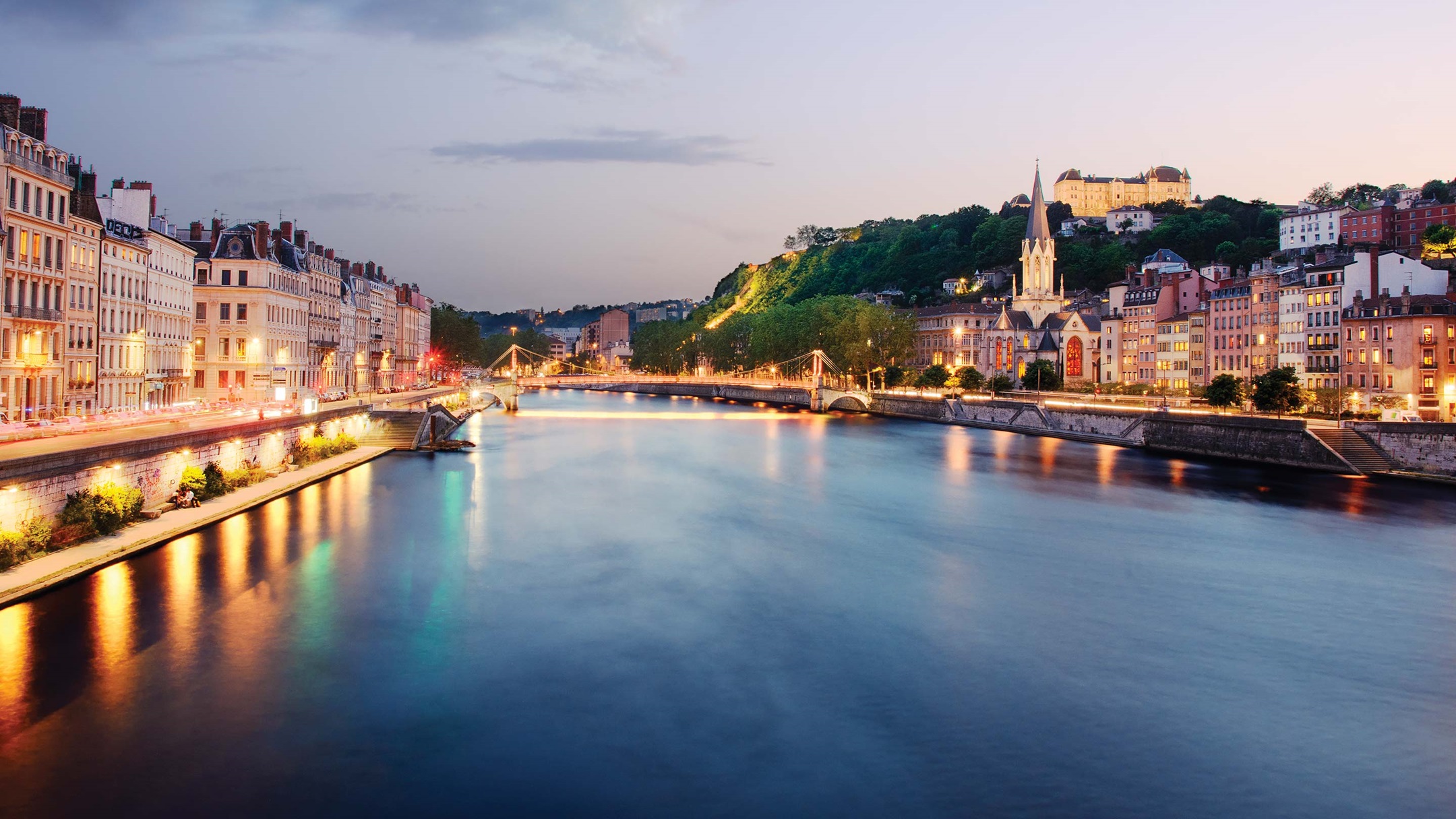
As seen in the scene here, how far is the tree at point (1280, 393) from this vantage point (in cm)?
4597

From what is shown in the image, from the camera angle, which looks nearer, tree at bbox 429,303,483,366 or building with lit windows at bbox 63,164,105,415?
building with lit windows at bbox 63,164,105,415

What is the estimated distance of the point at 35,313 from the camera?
3127cm

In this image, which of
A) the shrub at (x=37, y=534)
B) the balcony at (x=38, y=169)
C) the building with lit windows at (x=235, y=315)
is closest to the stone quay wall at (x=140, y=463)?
the shrub at (x=37, y=534)

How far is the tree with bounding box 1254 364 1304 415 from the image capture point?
1810 inches

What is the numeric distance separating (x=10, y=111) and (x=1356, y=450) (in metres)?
45.2

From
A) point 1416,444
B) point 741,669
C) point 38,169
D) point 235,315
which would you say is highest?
point 38,169

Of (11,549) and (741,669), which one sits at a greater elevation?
(11,549)

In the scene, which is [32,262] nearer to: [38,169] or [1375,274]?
[38,169]

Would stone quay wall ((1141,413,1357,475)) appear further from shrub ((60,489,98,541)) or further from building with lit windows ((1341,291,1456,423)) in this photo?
shrub ((60,489,98,541))

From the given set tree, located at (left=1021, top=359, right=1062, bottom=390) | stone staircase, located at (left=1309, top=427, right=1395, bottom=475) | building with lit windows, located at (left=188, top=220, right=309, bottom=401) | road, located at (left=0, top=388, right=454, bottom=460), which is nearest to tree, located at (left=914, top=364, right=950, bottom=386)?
tree, located at (left=1021, top=359, right=1062, bottom=390)

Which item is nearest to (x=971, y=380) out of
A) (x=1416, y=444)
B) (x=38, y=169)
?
(x=1416, y=444)

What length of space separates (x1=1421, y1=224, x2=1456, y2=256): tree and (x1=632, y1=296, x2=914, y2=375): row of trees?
3882cm

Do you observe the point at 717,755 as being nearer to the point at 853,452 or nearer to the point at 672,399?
the point at 853,452

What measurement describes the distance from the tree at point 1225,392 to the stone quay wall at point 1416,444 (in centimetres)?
936
